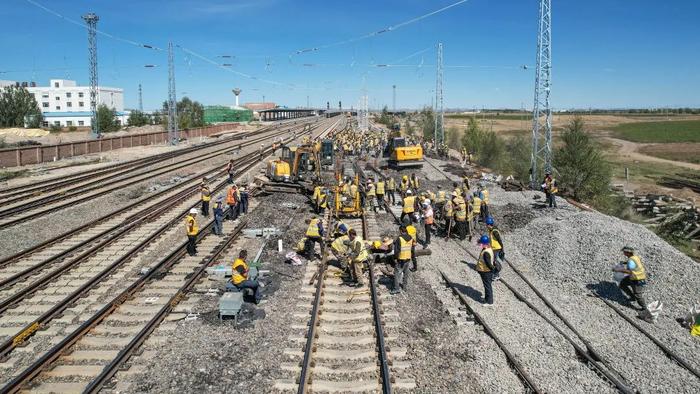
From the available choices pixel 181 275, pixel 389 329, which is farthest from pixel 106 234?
pixel 389 329

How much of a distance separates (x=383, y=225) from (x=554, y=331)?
9.39 meters

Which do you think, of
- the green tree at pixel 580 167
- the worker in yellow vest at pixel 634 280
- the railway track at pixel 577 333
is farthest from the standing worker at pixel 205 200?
the green tree at pixel 580 167

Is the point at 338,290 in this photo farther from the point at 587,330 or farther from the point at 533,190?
the point at 533,190

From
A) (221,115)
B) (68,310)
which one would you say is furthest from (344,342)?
(221,115)

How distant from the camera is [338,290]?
1206 cm

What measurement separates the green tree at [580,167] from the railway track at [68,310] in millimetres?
23975

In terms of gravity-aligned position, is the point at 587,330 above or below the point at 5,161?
below

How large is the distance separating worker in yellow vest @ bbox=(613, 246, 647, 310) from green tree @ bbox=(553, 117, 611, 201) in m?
19.4

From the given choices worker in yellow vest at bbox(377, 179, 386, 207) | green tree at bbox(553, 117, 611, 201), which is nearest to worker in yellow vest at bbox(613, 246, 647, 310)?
worker in yellow vest at bbox(377, 179, 386, 207)

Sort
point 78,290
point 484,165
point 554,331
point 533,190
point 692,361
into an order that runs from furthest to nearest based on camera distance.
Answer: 1. point 484,165
2. point 533,190
3. point 78,290
4. point 554,331
5. point 692,361

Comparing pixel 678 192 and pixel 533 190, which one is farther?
pixel 678 192

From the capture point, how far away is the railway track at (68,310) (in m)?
8.35

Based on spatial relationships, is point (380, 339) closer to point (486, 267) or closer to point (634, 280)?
point (486, 267)

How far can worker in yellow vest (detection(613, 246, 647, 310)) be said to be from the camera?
37.5ft
